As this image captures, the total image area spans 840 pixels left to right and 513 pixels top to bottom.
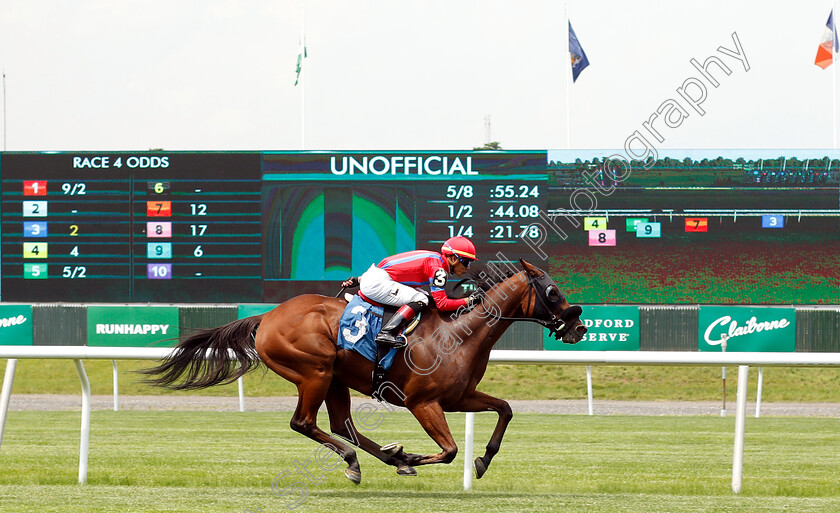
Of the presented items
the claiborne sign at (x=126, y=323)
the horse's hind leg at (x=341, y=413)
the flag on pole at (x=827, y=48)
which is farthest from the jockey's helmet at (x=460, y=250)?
the flag on pole at (x=827, y=48)

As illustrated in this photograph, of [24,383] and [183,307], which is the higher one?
[183,307]

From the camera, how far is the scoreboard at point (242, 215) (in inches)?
541

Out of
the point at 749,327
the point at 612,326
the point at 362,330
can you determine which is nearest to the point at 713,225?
the point at 749,327

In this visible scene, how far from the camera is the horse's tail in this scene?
4.92m

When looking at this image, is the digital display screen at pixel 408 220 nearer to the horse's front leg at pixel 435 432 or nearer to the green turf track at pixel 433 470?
the green turf track at pixel 433 470

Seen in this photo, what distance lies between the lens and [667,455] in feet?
21.9

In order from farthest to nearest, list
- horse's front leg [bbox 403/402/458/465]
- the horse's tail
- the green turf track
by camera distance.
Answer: the horse's tail, horse's front leg [bbox 403/402/458/465], the green turf track

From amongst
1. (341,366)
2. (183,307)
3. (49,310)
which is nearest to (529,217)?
(183,307)

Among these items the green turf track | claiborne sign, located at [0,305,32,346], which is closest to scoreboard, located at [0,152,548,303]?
claiborne sign, located at [0,305,32,346]

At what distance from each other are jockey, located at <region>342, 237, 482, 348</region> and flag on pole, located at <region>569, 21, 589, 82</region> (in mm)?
11755

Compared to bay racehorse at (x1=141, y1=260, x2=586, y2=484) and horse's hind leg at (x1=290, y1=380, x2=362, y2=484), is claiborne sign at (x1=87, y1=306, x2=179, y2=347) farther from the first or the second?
horse's hind leg at (x1=290, y1=380, x2=362, y2=484)

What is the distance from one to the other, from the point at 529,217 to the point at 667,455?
285 inches

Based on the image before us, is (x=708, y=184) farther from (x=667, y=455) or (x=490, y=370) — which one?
(x=667, y=455)

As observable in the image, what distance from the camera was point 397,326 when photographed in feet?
14.6
